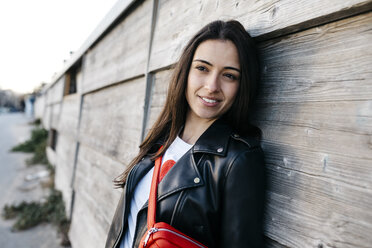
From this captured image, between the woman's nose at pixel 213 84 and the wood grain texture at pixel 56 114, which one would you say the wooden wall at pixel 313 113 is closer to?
the woman's nose at pixel 213 84

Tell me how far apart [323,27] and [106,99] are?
3015 millimetres

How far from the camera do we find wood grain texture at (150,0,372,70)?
0.98 m

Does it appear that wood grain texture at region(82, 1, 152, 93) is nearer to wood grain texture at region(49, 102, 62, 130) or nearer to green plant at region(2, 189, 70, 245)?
green plant at region(2, 189, 70, 245)

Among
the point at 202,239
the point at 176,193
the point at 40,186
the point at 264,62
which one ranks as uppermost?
the point at 264,62

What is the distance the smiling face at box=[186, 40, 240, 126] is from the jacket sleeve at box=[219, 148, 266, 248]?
0.32 m

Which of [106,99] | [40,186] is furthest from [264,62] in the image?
[40,186]

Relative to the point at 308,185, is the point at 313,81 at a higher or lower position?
higher

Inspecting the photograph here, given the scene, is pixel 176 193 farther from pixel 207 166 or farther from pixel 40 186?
pixel 40 186

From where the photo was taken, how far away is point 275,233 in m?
1.09

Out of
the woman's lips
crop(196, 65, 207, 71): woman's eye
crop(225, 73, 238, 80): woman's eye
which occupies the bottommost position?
the woman's lips

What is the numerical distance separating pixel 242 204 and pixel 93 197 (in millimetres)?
2971

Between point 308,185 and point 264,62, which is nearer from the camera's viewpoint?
point 308,185

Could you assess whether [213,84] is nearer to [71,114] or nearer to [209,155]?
[209,155]

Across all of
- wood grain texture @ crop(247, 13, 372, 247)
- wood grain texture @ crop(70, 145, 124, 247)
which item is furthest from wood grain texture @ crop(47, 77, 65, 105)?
wood grain texture @ crop(247, 13, 372, 247)
